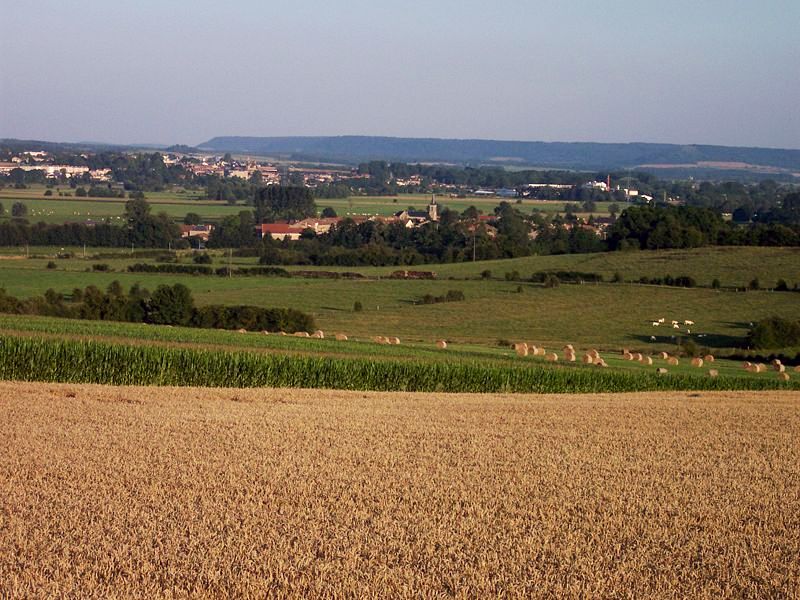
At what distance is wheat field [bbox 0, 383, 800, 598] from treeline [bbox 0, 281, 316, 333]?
27016 millimetres

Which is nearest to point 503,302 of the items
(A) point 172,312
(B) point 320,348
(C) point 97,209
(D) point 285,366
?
(A) point 172,312

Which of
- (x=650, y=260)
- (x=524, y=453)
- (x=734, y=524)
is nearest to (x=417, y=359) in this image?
(x=524, y=453)

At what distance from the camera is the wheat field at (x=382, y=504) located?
31.2 feet

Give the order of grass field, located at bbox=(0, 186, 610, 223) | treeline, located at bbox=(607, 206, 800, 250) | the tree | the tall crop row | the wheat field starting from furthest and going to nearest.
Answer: grass field, located at bbox=(0, 186, 610, 223) < the tree < treeline, located at bbox=(607, 206, 800, 250) < the tall crop row < the wheat field

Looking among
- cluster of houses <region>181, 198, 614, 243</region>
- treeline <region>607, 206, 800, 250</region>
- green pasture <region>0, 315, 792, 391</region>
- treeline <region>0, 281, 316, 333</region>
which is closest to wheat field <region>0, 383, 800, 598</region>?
green pasture <region>0, 315, 792, 391</region>

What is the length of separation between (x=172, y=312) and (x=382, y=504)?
37.7 m

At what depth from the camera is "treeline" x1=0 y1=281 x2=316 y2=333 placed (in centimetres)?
4725

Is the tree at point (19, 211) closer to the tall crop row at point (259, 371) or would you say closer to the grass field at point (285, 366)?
the grass field at point (285, 366)

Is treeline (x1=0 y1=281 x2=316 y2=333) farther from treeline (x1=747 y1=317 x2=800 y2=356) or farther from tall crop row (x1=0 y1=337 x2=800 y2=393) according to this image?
treeline (x1=747 y1=317 x2=800 y2=356)

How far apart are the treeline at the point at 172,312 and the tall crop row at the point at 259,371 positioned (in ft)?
61.7

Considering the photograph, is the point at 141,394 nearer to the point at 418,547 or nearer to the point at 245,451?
the point at 245,451

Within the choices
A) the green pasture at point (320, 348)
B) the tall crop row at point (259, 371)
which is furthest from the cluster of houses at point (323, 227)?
the tall crop row at point (259, 371)

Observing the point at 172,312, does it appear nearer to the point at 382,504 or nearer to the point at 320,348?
the point at 320,348

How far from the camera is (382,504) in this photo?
12156mm
